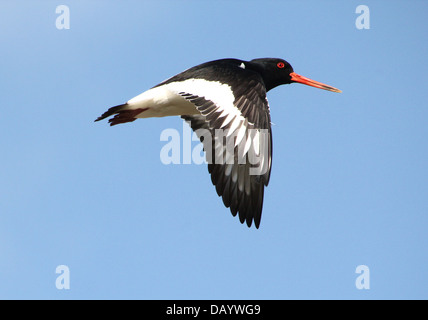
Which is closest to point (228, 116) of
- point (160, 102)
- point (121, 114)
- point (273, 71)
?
point (160, 102)

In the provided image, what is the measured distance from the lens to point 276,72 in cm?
1128

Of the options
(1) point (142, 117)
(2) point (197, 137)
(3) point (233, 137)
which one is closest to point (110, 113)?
(1) point (142, 117)

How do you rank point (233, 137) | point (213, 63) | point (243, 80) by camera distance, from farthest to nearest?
point (213, 63) → point (243, 80) → point (233, 137)

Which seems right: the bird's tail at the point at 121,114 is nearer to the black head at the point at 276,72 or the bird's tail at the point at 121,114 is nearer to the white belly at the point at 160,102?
the white belly at the point at 160,102

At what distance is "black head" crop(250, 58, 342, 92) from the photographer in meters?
11.2

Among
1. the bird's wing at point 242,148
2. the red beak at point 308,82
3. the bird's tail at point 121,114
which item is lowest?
the bird's wing at point 242,148

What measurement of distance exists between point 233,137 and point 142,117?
2281mm

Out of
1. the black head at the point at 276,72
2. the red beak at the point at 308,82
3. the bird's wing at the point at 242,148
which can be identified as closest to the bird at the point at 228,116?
the bird's wing at the point at 242,148

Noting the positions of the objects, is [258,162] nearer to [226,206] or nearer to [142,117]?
[226,206]

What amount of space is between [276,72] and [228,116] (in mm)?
3121

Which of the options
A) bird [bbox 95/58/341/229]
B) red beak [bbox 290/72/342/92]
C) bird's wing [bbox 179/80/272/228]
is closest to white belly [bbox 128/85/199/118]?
bird [bbox 95/58/341/229]

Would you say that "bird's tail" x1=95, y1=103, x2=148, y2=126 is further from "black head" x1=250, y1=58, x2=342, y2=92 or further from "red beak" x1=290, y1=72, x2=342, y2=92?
"red beak" x1=290, y1=72, x2=342, y2=92

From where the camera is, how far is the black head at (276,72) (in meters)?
11.2
